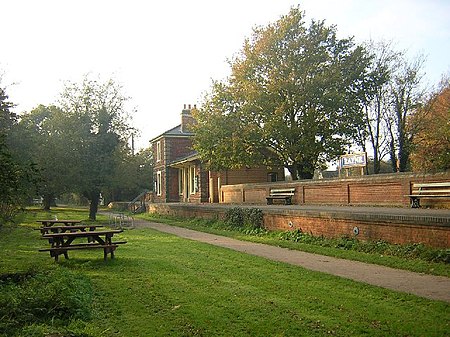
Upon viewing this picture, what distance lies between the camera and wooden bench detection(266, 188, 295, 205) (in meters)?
24.4

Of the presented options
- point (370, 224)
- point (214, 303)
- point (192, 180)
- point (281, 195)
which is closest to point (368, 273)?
point (370, 224)

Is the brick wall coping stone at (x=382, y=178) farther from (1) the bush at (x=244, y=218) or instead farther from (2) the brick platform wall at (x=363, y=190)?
(1) the bush at (x=244, y=218)

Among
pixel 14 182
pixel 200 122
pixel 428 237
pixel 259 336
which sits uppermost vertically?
pixel 200 122

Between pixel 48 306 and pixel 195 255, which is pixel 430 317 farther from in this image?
pixel 195 255

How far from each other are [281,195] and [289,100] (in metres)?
5.75

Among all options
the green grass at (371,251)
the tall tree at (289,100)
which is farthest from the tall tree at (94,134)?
the green grass at (371,251)

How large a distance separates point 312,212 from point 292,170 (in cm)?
1504

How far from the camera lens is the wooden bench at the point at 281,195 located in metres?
24.4

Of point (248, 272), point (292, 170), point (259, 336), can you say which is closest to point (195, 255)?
point (248, 272)

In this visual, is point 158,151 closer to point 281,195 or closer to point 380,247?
point 281,195

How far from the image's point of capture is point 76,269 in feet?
33.0

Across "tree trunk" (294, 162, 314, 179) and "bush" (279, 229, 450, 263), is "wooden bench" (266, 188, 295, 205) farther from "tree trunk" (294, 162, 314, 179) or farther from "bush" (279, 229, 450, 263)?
"bush" (279, 229, 450, 263)

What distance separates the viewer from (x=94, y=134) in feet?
98.5

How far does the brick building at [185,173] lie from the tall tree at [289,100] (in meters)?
6.98
